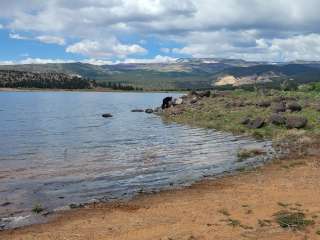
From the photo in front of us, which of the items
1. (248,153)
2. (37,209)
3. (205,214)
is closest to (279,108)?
(248,153)

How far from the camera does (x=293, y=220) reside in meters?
16.7

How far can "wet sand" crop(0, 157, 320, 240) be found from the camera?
51.5ft

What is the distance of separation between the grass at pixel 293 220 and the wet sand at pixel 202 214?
0.23m

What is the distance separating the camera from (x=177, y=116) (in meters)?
76.1

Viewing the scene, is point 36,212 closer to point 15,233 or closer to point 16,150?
point 15,233

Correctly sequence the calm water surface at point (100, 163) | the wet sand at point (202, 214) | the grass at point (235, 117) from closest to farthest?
the wet sand at point (202, 214) → the calm water surface at point (100, 163) → the grass at point (235, 117)

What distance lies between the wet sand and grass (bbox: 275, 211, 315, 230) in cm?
23

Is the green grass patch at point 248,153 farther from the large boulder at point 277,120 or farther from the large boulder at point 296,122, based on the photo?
the large boulder at point 277,120

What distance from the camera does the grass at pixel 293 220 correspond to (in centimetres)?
1624

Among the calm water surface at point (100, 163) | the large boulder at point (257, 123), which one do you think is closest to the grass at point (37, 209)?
the calm water surface at point (100, 163)

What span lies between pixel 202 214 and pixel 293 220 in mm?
3272

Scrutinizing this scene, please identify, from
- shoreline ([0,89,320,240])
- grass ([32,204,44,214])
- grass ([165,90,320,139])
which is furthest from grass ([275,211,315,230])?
grass ([165,90,320,139])

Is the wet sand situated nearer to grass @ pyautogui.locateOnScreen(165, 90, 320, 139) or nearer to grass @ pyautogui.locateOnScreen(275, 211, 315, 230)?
grass @ pyautogui.locateOnScreen(275, 211, 315, 230)

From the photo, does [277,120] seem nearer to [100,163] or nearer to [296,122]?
[296,122]
